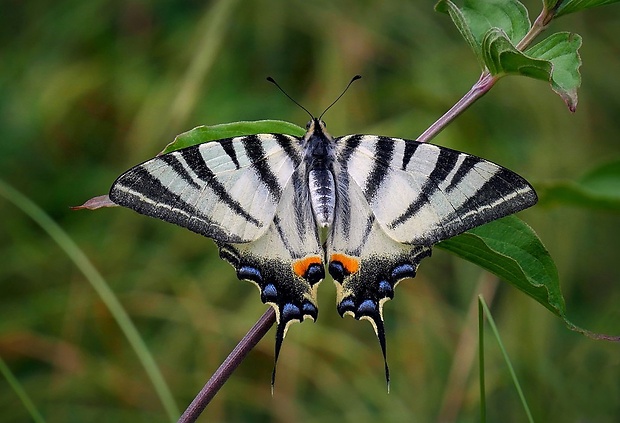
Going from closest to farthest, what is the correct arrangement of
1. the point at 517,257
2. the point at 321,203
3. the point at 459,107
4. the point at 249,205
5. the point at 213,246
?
1. the point at 459,107
2. the point at 517,257
3. the point at 249,205
4. the point at 321,203
5. the point at 213,246

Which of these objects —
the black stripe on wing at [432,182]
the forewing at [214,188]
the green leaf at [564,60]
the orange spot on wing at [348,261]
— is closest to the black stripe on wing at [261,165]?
the forewing at [214,188]

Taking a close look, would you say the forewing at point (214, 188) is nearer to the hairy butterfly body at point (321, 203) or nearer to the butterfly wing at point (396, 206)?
the hairy butterfly body at point (321, 203)

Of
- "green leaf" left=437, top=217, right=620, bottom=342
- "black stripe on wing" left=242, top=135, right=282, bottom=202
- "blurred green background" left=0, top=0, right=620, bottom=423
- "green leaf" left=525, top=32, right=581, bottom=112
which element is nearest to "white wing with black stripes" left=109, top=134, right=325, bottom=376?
"black stripe on wing" left=242, top=135, right=282, bottom=202

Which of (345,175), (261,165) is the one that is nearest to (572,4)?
(345,175)

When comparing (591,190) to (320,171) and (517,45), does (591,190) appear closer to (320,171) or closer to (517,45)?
(517,45)

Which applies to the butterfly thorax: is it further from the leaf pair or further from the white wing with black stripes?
the leaf pair

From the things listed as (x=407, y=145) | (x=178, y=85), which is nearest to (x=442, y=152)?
(x=407, y=145)

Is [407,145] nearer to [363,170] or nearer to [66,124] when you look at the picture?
[363,170]
